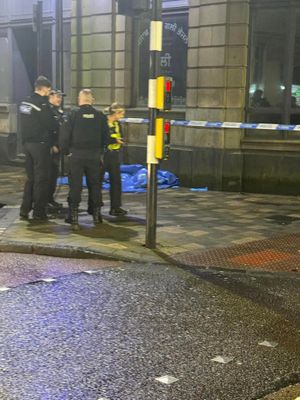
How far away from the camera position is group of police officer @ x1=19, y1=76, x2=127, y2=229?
27.5ft

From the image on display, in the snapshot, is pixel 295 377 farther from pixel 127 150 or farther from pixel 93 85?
pixel 93 85

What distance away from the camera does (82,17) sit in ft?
47.9

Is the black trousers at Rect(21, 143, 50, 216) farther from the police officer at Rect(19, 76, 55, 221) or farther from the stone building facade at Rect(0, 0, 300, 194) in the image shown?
the stone building facade at Rect(0, 0, 300, 194)

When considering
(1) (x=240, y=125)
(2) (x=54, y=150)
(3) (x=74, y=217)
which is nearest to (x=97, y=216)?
(3) (x=74, y=217)

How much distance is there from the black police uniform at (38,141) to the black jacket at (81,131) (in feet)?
1.52

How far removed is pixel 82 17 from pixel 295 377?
1228 cm

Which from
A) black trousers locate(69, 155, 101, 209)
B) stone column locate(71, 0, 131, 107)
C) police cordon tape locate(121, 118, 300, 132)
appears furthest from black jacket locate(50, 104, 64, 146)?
stone column locate(71, 0, 131, 107)

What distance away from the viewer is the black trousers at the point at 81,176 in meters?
8.41

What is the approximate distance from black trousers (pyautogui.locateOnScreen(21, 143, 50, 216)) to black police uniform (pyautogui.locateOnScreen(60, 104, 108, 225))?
42 centimetres

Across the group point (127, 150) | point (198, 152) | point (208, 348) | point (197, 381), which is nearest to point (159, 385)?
point (197, 381)

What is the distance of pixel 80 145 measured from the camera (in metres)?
8.36

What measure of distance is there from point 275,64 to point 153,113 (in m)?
6.05

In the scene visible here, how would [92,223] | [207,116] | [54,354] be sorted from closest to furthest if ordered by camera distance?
[54,354]
[92,223]
[207,116]

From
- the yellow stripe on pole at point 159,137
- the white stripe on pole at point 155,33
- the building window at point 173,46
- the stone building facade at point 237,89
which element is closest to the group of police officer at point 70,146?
the yellow stripe on pole at point 159,137
